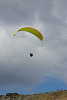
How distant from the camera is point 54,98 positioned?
137 feet

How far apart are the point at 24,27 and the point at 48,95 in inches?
912

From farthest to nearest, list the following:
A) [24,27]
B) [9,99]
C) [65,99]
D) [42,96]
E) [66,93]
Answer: [9,99] < [42,96] < [66,93] < [65,99] < [24,27]

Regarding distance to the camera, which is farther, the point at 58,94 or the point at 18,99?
the point at 18,99

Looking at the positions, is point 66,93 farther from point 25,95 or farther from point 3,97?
point 3,97

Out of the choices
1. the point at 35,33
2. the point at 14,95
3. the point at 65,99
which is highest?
the point at 35,33

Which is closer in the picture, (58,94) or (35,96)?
(58,94)

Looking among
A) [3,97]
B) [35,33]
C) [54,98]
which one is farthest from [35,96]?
[35,33]

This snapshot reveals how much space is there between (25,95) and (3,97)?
6306 mm

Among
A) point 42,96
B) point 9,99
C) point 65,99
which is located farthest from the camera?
point 9,99

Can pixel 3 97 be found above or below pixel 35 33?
below

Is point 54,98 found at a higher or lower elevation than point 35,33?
lower

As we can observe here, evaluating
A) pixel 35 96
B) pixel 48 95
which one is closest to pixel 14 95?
pixel 35 96

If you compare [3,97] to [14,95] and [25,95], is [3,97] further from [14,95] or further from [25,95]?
[25,95]

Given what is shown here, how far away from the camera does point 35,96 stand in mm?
45625
